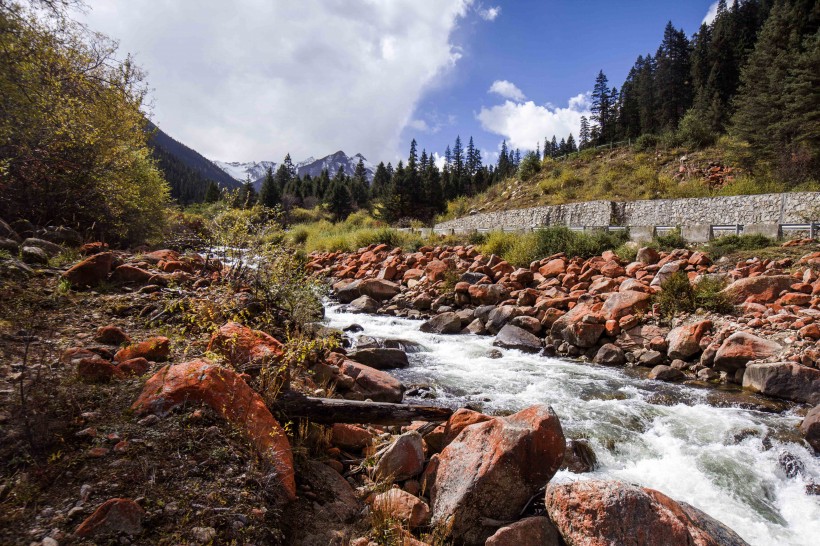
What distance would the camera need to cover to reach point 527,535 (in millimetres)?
2547

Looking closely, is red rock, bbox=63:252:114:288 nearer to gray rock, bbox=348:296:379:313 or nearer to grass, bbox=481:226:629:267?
gray rock, bbox=348:296:379:313

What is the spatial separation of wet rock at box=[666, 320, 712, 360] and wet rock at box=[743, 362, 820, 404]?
1.18m

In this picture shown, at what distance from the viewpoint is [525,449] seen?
116 inches

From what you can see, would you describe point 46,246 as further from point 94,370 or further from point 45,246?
point 94,370

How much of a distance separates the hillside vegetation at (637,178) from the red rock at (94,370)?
76.6ft

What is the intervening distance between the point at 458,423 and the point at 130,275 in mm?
5392

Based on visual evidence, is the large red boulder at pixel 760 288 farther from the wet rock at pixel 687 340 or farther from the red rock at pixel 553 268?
the red rock at pixel 553 268

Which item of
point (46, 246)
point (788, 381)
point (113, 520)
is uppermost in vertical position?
point (46, 246)

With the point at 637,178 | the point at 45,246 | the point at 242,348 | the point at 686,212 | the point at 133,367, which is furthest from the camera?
the point at 637,178

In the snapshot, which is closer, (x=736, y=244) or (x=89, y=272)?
(x=89, y=272)

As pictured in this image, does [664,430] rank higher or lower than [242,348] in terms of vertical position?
lower

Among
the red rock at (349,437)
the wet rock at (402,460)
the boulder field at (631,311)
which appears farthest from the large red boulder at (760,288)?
the red rock at (349,437)

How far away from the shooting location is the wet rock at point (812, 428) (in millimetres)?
4564

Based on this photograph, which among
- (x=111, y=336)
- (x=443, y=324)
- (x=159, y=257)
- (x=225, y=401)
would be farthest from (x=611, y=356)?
(x=159, y=257)
